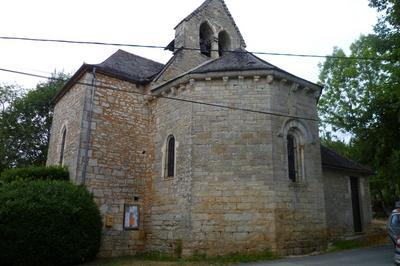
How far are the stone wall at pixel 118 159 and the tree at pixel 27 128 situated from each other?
13468mm

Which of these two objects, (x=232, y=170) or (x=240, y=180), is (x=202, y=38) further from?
(x=240, y=180)

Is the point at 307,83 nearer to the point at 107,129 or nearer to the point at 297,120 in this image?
the point at 297,120

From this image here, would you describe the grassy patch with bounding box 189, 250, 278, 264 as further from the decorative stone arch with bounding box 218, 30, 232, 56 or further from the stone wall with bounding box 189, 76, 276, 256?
the decorative stone arch with bounding box 218, 30, 232, 56

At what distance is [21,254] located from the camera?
8.84 m

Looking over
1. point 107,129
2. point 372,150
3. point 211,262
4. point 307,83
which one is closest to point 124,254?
point 211,262

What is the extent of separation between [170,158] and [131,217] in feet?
8.64

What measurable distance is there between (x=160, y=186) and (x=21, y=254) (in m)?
5.05

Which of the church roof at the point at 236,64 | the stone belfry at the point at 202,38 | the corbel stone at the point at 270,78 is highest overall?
the stone belfry at the point at 202,38

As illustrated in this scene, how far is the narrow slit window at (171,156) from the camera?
1252cm

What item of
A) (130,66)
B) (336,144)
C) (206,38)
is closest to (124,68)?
(130,66)

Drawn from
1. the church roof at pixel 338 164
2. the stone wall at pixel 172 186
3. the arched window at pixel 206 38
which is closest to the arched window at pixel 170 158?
the stone wall at pixel 172 186

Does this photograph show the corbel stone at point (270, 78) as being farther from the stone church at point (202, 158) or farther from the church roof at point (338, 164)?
the church roof at point (338, 164)

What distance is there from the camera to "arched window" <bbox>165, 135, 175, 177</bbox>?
12.5 meters

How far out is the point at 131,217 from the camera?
41.0 feet
